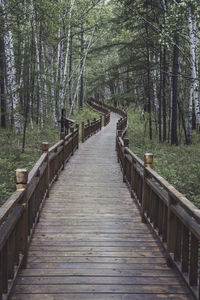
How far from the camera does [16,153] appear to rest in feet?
45.4

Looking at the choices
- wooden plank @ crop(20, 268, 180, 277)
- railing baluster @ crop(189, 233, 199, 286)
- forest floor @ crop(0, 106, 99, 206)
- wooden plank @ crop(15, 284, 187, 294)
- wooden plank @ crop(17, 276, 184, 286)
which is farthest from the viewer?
forest floor @ crop(0, 106, 99, 206)

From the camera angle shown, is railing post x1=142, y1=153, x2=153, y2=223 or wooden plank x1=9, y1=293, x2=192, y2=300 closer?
wooden plank x1=9, y1=293, x2=192, y2=300

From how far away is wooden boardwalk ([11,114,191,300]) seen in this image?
12.4 feet

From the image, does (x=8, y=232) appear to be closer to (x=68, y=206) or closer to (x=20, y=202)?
(x=20, y=202)

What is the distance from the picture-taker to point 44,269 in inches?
169

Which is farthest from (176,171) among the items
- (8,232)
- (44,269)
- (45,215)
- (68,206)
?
(8,232)

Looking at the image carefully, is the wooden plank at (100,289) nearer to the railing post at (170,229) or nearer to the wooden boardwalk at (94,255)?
the wooden boardwalk at (94,255)

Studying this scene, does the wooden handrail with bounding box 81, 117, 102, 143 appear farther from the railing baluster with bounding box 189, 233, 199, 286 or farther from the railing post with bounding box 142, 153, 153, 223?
the railing baluster with bounding box 189, 233, 199, 286

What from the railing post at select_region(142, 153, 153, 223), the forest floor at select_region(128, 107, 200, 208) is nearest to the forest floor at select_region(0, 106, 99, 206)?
the railing post at select_region(142, 153, 153, 223)

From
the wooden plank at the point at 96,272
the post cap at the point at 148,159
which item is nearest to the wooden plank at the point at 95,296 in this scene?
the wooden plank at the point at 96,272

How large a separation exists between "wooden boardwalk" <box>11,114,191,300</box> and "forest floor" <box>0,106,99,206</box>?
2.32 m

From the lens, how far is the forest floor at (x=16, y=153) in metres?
10.2

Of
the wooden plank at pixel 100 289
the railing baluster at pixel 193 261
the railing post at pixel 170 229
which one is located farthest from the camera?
the railing post at pixel 170 229

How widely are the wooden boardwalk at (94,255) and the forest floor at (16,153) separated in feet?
7.60
